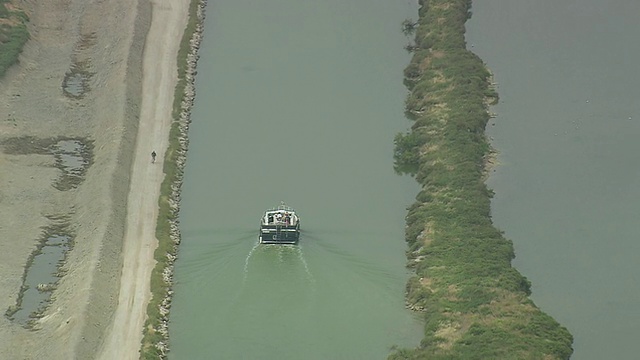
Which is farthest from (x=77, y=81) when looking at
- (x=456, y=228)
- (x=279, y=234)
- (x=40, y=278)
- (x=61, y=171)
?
(x=456, y=228)

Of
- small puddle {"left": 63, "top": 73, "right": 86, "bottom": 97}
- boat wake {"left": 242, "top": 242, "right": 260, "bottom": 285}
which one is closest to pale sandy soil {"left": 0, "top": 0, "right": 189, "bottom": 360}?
small puddle {"left": 63, "top": 73, "right": 86, "bottom": 97}

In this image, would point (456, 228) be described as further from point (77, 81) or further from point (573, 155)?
point (77, 81)

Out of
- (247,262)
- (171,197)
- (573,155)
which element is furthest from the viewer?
(573,155)

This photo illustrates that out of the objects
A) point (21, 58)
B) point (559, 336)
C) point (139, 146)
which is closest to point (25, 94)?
point (21, 58)

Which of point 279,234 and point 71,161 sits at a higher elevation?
point 71,161

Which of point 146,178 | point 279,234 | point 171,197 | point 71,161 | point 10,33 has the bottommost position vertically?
point 279,234

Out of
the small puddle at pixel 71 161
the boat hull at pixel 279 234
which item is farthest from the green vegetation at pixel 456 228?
the small puddle at pixel 71 161
